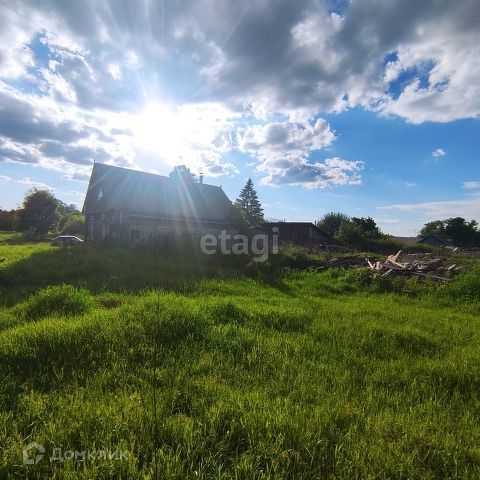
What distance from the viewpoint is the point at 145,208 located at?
24047 mm

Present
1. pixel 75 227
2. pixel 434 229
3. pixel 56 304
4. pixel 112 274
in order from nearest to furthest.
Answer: pixel 56 304
pixel 112 274
pixel 75 227
pixel 434 229

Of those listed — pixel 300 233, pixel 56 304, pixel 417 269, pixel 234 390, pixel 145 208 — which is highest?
pixel 145 208

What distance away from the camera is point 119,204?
24047mm

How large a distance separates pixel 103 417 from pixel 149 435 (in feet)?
1.76

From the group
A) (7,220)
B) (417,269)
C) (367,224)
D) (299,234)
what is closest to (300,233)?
(299,234)

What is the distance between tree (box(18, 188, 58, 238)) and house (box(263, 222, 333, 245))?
99.4 ft

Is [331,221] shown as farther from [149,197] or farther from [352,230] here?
[149,197]

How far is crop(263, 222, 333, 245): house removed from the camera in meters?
34.6

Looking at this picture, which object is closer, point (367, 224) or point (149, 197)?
point (149, 197)

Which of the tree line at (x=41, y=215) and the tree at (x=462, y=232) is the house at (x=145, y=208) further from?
the tree at (x=462, y=232)

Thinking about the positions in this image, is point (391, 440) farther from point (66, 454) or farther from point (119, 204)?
point (119, 204)

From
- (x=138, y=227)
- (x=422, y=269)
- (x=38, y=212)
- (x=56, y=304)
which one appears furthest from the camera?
(x=38, y=212)

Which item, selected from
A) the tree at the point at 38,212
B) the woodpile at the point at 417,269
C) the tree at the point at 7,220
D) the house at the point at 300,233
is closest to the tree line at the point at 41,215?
the tree at the point at 38,212

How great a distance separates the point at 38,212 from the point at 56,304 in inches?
1831
